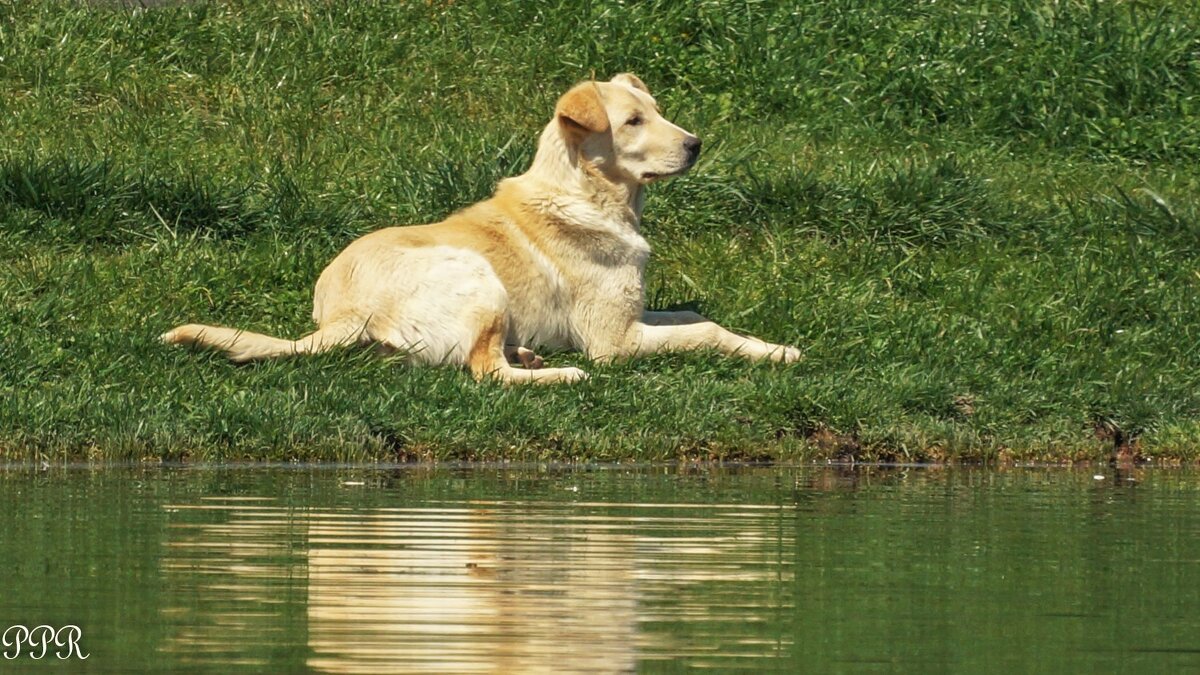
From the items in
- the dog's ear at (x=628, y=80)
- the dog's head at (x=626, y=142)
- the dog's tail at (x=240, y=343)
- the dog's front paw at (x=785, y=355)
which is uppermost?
the dog's ear at (x=628, y=80)

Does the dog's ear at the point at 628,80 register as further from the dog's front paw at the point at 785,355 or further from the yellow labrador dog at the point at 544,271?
the dog's front paw at the point at 785,355

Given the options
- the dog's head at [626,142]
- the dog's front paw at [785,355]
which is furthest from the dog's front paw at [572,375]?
the dog's head at [626,142]

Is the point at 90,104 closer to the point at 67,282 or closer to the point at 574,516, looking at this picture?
the point at 67,282

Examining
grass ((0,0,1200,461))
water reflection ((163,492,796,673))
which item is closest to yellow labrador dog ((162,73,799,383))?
grass ((0,0,1200,461))

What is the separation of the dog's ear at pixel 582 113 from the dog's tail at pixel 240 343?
164 cm

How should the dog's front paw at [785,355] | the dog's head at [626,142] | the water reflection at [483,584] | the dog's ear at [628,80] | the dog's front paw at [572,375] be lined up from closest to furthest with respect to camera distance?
the water reflection at [483,584], the dog's front paw at [572,375], the dog's front paw at [785,355], the dog's head at [626,142], the dog's ear at [628,80]

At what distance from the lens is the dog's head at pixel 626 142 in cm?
1062

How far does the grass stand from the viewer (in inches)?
363

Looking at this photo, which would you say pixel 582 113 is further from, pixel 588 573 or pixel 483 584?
pixel 483 584

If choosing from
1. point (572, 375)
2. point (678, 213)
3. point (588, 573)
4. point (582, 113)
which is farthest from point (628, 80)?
point (588, 573)

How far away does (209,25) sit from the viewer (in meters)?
14.4

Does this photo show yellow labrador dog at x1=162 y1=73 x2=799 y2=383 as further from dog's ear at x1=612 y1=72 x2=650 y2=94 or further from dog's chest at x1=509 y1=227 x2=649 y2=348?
dog's ear at x1=612 y1=72 x2=650 y2=94

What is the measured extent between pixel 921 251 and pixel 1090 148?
223 cm

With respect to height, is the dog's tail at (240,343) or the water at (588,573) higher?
the water at (588,573)
